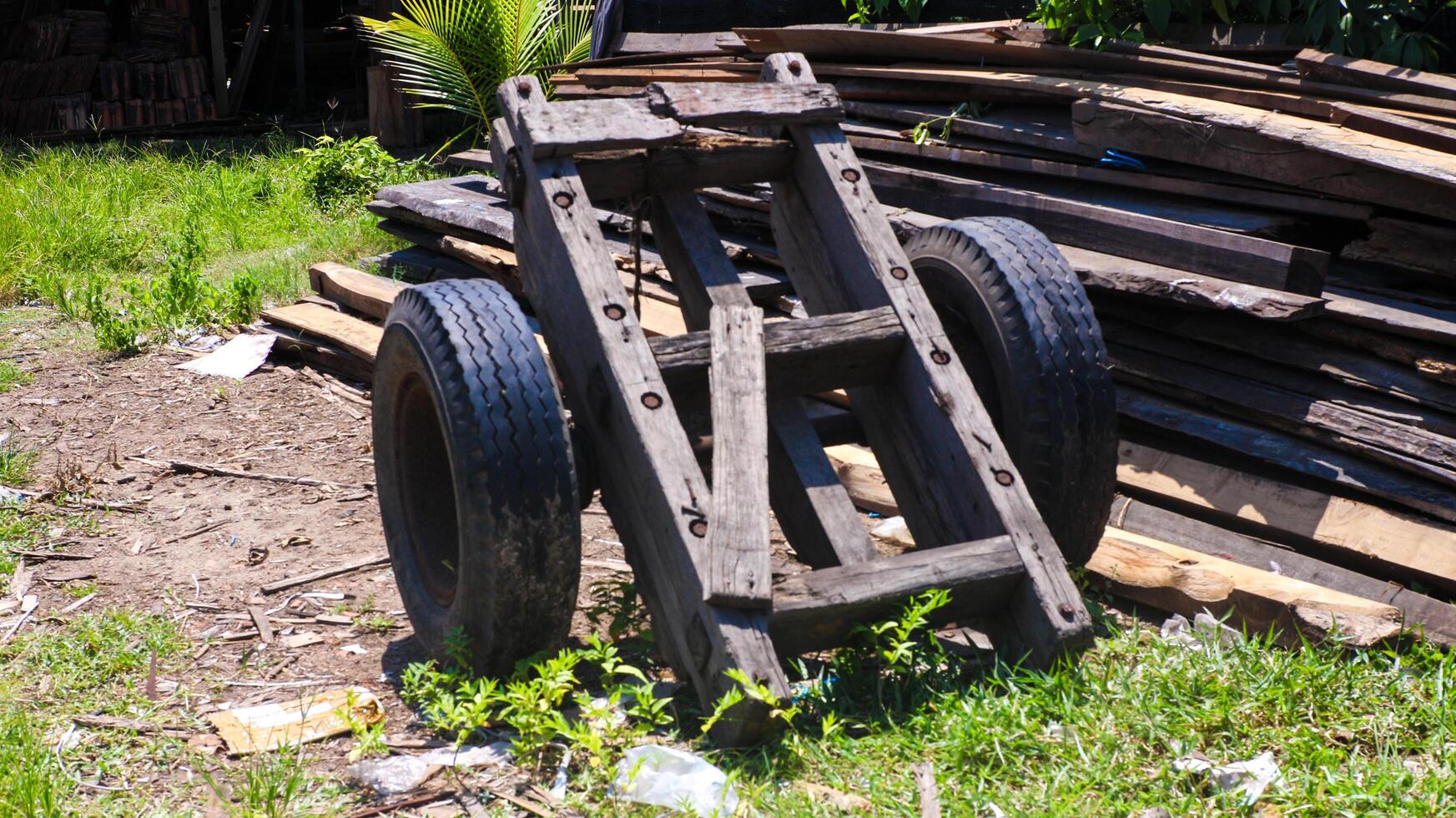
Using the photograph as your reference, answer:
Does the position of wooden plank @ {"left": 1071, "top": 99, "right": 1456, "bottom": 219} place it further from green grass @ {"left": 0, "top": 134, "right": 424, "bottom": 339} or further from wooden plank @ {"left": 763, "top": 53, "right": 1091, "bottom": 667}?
green grass @ {"left": 0, "top": 134, "right": 424, "bottom": 339}

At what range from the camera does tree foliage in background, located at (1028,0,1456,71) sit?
15.5ft

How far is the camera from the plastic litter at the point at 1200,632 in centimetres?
321

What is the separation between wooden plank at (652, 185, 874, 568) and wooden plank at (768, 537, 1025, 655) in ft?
0.74

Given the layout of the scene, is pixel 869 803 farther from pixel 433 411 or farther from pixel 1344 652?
pixel 433 411

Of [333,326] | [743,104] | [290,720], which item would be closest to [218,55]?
[333,326]

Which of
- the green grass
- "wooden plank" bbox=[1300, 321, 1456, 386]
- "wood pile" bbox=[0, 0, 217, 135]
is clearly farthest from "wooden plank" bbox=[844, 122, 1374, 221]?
"wood pile" bbox=[0, 0, 217, 135]

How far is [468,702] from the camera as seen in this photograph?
2.90 meters

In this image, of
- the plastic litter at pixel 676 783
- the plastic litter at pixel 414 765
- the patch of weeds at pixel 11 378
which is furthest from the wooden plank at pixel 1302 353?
the patch of weeds at pixel 11 378

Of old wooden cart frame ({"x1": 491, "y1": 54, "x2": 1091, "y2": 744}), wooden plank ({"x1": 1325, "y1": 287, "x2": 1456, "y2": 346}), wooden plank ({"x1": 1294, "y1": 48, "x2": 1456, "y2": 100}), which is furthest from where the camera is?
wooden plank ({"x1": 1294, "y1": 48, "x2": 1456, "y2": 100})

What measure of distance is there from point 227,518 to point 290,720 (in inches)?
65.6

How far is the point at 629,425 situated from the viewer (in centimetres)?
287

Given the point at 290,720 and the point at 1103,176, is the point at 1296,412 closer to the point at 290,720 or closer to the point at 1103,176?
the point at 1103,176

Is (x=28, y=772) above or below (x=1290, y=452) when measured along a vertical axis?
below

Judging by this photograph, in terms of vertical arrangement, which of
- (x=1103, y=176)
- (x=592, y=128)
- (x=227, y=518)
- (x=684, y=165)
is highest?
(x=592, y=128)
